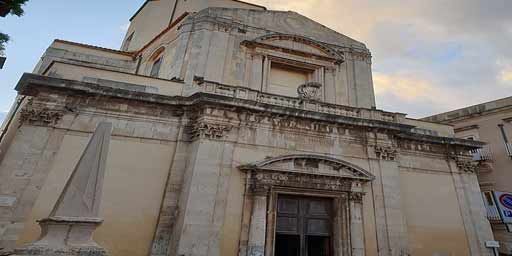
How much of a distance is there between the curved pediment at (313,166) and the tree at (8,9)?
638cm

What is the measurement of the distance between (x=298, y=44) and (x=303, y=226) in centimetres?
785

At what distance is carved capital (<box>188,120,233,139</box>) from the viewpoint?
872 cm

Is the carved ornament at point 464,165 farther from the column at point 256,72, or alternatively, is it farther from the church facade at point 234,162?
the column at point 256,72

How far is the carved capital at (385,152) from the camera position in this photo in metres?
10.2

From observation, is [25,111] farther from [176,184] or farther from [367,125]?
[367,125]

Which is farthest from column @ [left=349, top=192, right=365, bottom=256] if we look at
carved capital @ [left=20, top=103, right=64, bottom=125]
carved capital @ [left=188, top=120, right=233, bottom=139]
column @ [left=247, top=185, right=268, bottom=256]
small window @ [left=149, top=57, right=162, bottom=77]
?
small window @ [left=149, top=57, right=162, bottom=77]

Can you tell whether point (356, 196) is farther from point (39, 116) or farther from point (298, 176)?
point (39, 116)

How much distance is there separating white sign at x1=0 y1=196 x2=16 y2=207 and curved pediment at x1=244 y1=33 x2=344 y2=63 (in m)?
9.21

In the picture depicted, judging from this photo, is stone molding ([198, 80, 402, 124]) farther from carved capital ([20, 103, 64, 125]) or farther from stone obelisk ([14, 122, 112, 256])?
stone obelisk ([14, 122, 112, 256])

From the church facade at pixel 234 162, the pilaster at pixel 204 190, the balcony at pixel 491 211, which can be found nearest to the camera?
the pilaster at pixel 204 190

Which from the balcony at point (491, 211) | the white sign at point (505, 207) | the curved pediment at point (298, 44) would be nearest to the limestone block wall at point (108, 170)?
the curved pediment at point (298, 44)

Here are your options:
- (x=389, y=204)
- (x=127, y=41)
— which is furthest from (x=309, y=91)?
(x=127, y=41)

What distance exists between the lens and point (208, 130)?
874 centimetres

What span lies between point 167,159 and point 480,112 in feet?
56.3
